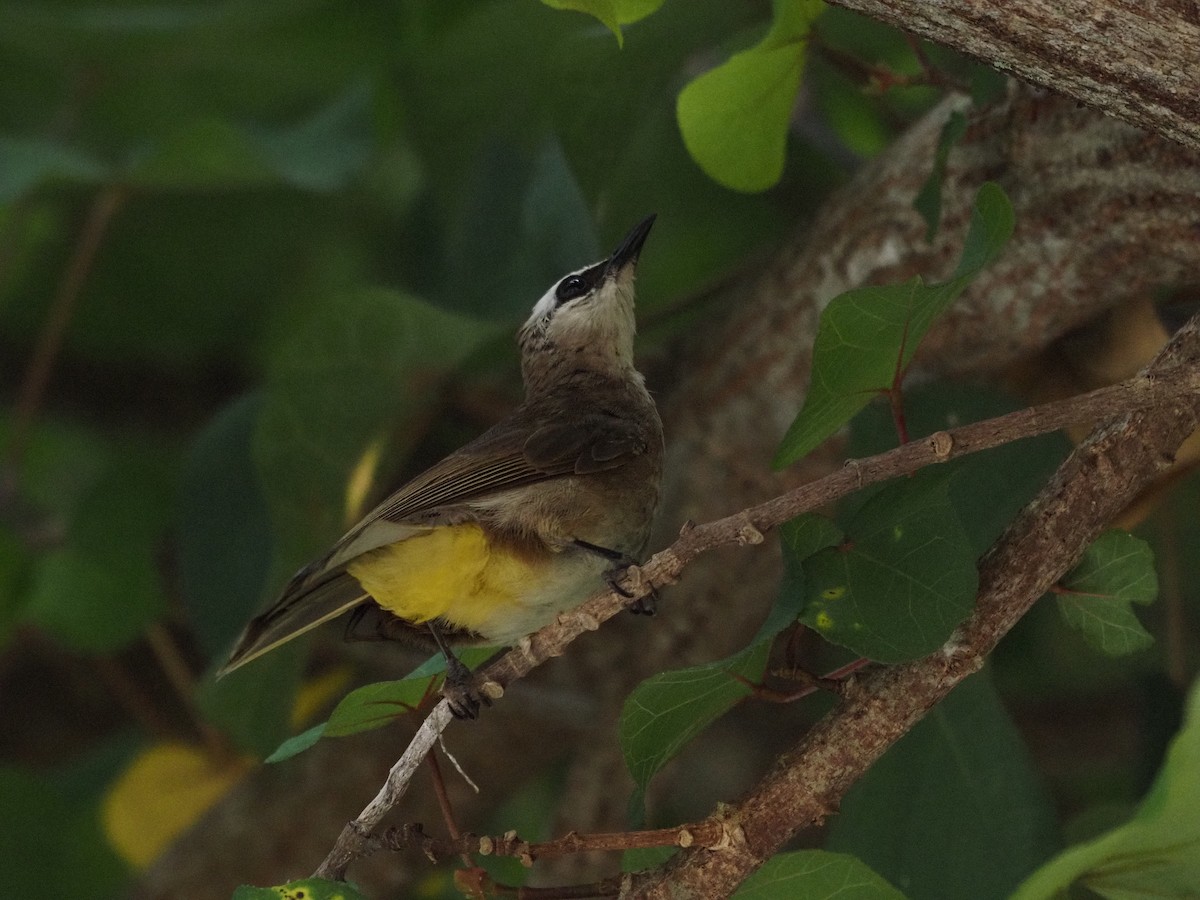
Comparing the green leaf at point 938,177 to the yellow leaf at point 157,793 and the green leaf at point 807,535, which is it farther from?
the yellow leaf at point 157,793

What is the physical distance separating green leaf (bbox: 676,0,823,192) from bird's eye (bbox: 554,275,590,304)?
0.70 meters

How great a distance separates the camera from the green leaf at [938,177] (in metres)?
1.92

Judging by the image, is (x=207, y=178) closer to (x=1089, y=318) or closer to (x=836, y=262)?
(x=836, y=262)

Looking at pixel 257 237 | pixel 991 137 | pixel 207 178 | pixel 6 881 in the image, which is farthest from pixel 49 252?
pixel 991 137

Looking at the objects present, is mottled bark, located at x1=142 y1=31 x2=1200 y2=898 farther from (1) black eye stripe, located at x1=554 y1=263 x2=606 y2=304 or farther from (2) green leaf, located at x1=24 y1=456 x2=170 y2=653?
(2) green leaf, located at x1=24 y1=456 x2=170 y2=653

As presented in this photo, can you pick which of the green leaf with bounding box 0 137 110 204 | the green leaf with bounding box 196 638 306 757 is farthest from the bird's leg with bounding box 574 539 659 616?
the green leaf with bounding box 0 137 110 204

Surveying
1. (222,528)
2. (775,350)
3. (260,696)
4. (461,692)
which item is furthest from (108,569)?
(461,692)

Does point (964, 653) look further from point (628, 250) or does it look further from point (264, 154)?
point (264, 154)

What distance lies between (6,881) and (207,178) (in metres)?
1.50

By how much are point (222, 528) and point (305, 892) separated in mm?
1673

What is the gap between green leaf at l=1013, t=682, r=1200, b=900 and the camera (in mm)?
1146

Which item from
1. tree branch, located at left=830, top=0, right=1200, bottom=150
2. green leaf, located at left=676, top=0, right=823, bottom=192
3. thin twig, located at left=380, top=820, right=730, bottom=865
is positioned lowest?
thin twig, located at left=380, top=820, right=730, bottom=865

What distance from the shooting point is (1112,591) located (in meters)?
1.57

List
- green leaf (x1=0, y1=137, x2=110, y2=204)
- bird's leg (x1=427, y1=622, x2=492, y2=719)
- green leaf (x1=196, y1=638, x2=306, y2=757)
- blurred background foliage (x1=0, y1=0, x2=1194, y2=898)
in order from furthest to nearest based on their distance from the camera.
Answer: green leaf (x1=0, y1=137, x2=110, y2=204) → blurred background foliage (x1=0, y1=0, x2=1194, y2=898) → green leaf (x1=196, y1=638, x2=306, y2=757) → bird's leg (x1=427, y1=622, x2=492, y2=719)
